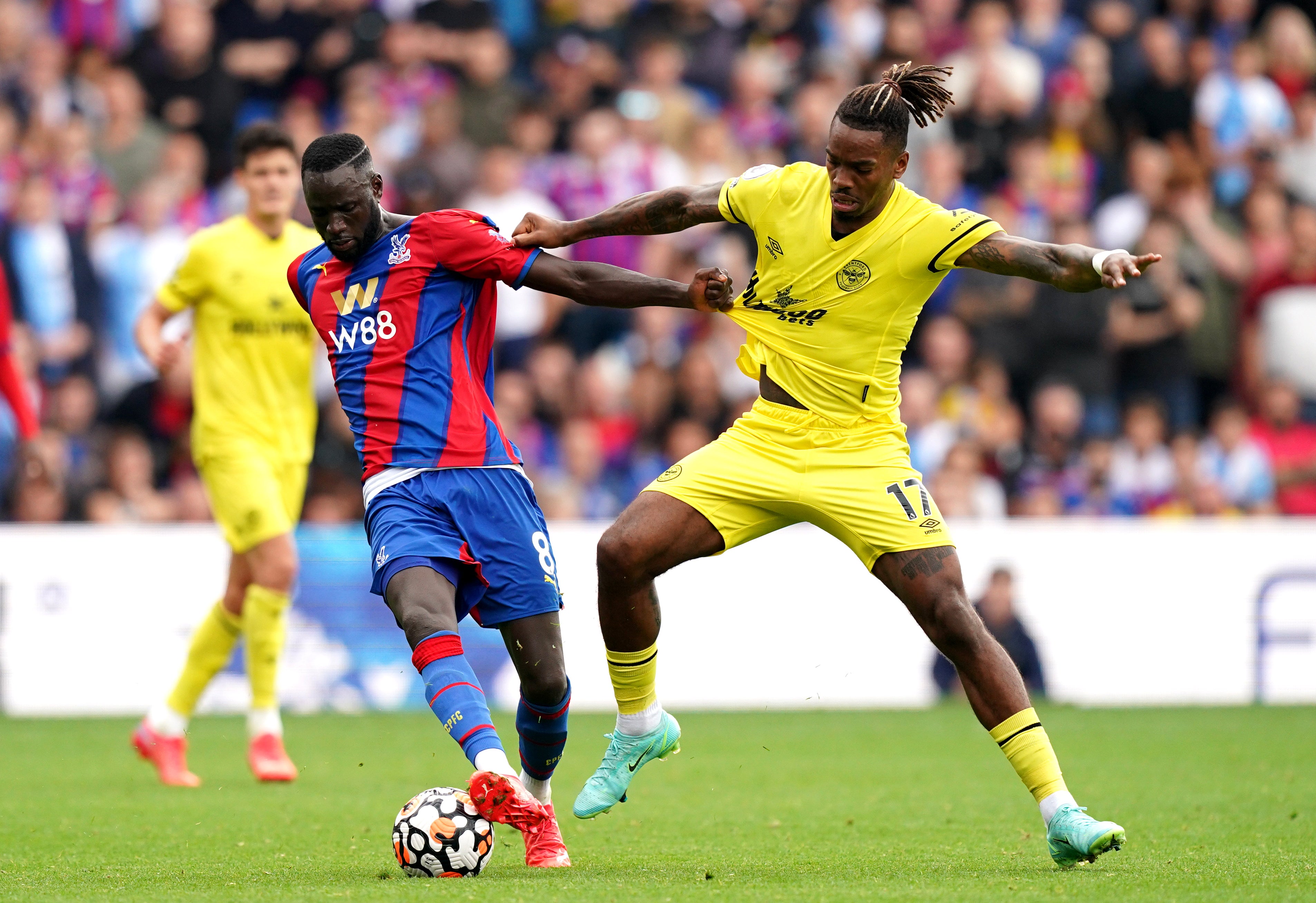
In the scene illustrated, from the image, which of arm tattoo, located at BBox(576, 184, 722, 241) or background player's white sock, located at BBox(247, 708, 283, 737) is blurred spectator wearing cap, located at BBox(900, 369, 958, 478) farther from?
arm tattoo, located at BBox(576, 184, 722, 241)

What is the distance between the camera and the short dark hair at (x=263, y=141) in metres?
9.06

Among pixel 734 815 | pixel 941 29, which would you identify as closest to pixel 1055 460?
pixel 941 29

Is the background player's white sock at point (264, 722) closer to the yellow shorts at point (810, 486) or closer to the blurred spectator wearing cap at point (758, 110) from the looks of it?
the yellow shorts at point (810, 486)

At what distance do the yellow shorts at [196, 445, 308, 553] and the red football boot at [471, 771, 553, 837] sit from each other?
381 cm

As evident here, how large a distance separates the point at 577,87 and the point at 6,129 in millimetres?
5022

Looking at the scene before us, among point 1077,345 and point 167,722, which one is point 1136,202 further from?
point 167,722

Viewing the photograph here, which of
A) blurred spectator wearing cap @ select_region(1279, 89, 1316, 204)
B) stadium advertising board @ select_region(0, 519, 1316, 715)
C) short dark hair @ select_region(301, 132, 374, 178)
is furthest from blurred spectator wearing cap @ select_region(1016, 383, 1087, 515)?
short dark hair @ select_region(301, 132, 374, 178)

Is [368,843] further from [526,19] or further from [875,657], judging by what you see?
[526,19]

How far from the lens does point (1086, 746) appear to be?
34.5 feet

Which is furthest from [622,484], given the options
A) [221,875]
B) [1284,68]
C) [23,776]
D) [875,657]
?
[221,875]

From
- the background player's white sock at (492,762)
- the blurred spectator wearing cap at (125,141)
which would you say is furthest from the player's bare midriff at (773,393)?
the blurred spectator wearing cap at (125,141)

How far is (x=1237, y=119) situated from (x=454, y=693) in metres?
12.3

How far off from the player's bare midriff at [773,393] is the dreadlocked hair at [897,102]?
103cm

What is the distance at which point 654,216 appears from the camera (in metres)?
6.76
